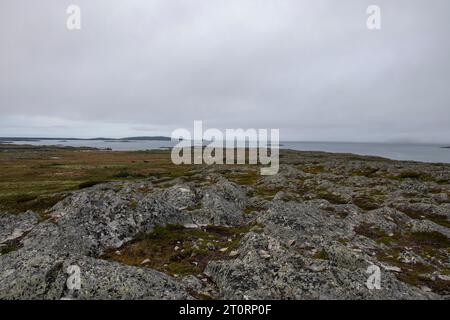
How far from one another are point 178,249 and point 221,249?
3.31m

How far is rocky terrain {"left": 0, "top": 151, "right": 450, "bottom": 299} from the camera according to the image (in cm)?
1528

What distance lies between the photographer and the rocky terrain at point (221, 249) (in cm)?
1528

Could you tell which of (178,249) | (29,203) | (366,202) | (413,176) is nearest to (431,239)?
(366,202)

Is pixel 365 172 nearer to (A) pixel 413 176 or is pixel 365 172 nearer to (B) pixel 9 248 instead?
(A) pixel 413 176

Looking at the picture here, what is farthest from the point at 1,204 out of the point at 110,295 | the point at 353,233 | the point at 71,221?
the point at 353,233

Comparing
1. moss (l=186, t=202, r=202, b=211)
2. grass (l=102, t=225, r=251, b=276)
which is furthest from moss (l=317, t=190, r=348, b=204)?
grass (l=102, t=225, r=251, b=276)

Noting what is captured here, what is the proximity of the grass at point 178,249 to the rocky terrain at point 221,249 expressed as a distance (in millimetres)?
81

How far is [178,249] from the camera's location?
73.0 ft

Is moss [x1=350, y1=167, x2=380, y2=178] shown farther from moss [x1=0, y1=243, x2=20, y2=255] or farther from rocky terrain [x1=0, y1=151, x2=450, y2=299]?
moss [x1=0, y1=243, x2=20, y2=255]

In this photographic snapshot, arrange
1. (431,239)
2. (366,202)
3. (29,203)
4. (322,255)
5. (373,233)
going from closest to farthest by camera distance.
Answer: (322,255) < (431,239) < (373,233) < (29,203) < (366,202)

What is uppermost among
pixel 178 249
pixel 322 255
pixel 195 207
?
pixel 195 207

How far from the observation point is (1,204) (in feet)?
115

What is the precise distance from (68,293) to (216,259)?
9.18 m
